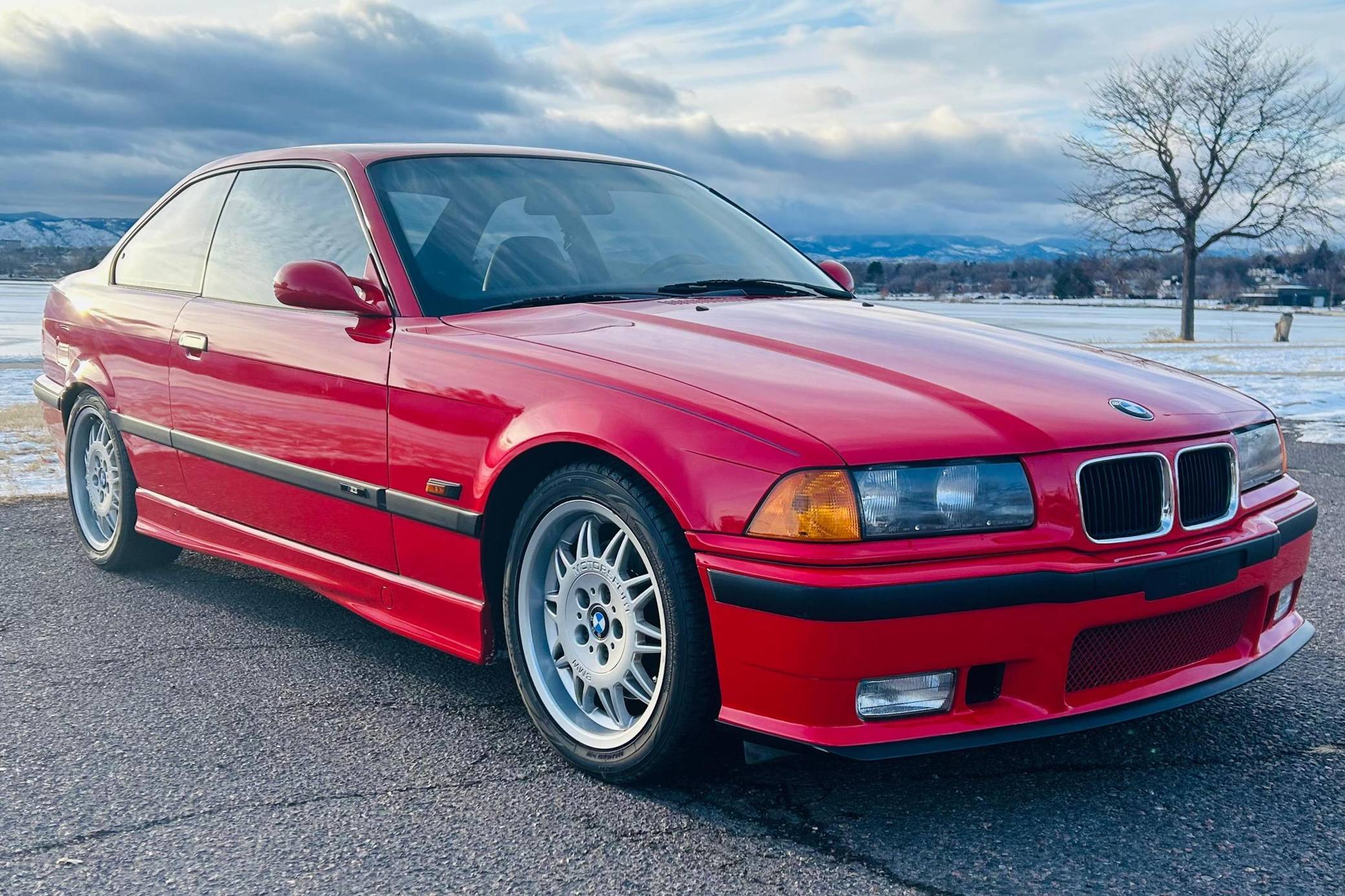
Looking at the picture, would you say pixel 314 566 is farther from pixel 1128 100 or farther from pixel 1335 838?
pixel 1128 100

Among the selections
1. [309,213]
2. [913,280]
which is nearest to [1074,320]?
[913,280]

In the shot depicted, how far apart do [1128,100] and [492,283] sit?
32.6 meters

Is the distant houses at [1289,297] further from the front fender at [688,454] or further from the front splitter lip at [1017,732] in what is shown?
the front fender at [688,454]

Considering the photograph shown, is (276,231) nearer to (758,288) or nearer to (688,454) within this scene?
(758,288)

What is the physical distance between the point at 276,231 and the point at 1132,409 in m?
2.75

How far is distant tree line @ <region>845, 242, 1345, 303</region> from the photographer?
87812 mm

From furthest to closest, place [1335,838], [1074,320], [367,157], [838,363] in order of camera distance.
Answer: [1074,320]
[367,157]
[838,363]
[1335,838]

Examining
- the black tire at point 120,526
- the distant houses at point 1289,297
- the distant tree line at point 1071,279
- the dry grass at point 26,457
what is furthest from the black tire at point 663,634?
the distant houses at point 1289,297

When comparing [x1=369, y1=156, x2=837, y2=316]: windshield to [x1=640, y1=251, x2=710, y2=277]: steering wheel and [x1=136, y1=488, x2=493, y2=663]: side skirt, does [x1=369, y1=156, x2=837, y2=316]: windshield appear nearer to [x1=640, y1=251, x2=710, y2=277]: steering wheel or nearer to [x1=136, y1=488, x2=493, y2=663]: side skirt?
[x1=640, y1=251, x2=710, y2=277]: steering wheel

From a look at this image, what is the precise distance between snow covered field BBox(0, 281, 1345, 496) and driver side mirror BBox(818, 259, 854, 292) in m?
0.11

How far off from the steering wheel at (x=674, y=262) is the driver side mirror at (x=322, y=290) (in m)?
0.83

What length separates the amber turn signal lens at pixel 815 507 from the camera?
2.29 meters

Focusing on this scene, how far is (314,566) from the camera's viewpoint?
3.52 m

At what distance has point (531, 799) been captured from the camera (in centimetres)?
261
